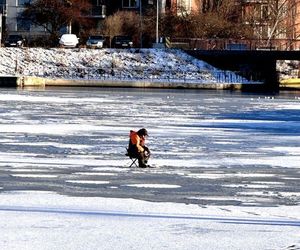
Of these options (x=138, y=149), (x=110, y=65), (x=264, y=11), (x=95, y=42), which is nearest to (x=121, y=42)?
(x=95, y=42)

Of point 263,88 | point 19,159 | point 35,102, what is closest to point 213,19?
point 263,88

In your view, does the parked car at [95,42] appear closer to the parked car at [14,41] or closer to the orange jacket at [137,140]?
the parked car at [14,41]

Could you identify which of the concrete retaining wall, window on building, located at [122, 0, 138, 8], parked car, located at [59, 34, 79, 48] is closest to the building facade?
window on building, located at [122, 0, 138, 8]

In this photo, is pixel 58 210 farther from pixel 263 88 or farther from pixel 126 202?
pixel 263 88

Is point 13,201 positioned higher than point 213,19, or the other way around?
point 213,19

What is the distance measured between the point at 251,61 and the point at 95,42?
1269 cm

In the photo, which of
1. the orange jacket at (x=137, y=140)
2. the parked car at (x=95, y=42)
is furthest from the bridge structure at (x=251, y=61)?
the orange jacket at (x=137, y=140)

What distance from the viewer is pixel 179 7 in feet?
281

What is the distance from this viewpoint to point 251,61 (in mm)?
73250

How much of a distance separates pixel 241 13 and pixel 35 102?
1903 inches

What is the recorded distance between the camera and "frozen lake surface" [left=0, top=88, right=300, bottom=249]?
14742mm

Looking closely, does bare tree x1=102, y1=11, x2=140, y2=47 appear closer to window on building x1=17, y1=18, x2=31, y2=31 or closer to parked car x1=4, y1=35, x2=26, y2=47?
parked car x1=4, y1=35, x2=26, y2=47

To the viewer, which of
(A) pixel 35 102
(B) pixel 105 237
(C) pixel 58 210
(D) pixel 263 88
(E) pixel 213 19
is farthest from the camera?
(E) pixel 213 19

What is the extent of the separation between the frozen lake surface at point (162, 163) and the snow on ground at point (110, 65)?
34415 millimetres
